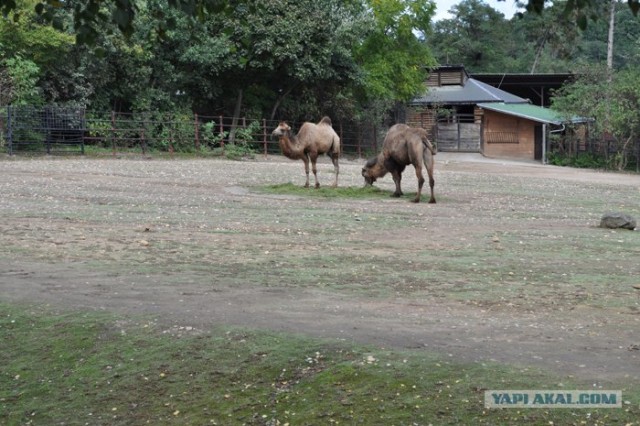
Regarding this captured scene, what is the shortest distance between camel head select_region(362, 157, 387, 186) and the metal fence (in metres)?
13.2

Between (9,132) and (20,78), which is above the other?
(20,78)

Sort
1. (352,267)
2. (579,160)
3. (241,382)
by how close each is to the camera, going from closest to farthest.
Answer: (241,382)
(352,267)
(579,160)

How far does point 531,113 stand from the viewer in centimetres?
4891

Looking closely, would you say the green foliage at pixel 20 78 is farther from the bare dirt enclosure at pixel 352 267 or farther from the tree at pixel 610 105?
the tree at pixel 610 105

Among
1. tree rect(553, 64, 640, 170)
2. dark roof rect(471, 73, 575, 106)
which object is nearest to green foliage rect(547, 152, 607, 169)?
tree rect(553, 64, 640, 170)

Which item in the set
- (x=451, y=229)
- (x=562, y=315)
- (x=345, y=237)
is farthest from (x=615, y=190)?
(x=562, y=315)

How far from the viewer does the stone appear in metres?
14.5

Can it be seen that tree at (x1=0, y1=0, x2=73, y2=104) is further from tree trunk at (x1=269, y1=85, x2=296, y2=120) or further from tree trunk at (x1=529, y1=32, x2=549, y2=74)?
tree trunk at (x1=529, y1=32, x2=549, y2=74)

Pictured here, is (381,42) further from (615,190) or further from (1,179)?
(1,179)

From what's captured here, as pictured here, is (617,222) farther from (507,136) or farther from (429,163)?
(507,136)

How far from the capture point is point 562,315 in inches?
306

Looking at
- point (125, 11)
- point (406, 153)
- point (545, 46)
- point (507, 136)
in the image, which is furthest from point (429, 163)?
point (545, 46)

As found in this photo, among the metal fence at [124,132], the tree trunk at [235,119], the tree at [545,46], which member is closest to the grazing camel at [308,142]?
the metal fence at [124,132]

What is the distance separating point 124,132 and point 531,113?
25070mm
